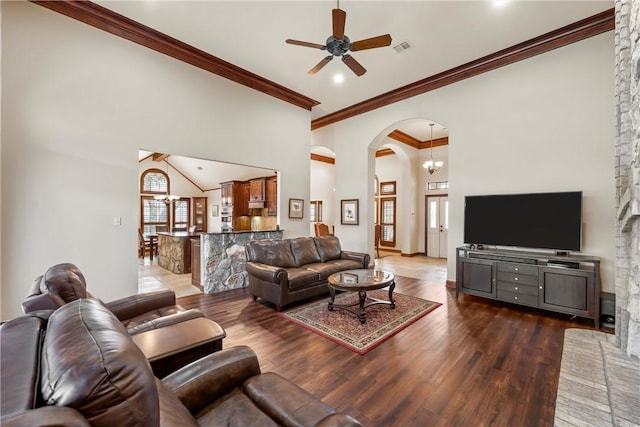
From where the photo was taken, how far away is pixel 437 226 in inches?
343

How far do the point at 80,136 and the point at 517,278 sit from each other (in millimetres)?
6303

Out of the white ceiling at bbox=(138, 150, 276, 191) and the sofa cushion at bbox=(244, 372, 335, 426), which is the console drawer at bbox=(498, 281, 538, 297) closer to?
the sofa cushion at bbox=(244, 372, 335, 426)

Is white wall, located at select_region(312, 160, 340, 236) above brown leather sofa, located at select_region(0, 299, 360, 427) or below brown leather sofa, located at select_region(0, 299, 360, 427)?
above

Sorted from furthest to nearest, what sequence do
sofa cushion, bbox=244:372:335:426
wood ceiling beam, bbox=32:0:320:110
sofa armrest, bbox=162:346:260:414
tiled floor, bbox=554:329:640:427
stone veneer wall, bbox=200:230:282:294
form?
stone veneer wall, bbox=200:230:282:294
wood ceiling beam, bbox=32:0:320:110
tiled floor, bbox=554:329:640:427
sofa armrest, bbox=162:346:260:414
sofa cushion, bbox=244:372:335:426

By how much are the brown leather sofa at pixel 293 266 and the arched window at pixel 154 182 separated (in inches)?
294

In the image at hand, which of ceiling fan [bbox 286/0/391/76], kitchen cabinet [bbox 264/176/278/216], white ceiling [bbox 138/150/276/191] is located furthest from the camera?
white ceiling [bbox 138/150/276/191]

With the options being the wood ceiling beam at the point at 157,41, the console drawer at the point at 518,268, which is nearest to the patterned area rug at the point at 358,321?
the console drawer at the point at 518,268

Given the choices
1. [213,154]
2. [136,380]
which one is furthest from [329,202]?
[136,380]

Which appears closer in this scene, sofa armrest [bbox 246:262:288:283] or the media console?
the media console

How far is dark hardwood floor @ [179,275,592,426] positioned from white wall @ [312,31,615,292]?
5.71 feet

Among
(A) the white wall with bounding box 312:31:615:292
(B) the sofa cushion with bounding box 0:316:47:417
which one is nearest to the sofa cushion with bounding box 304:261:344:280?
(A) the white wall with bounding box 312:31:615:292

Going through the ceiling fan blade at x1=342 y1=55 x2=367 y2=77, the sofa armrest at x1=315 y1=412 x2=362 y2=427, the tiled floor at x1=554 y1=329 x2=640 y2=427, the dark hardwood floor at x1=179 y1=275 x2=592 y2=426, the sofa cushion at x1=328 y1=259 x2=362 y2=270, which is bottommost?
the dark hardwood floor at x1=179 y1=275 x2=592 y2=426

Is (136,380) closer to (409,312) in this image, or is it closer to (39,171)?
(409,312)

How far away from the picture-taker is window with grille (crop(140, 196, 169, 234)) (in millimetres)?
9914
